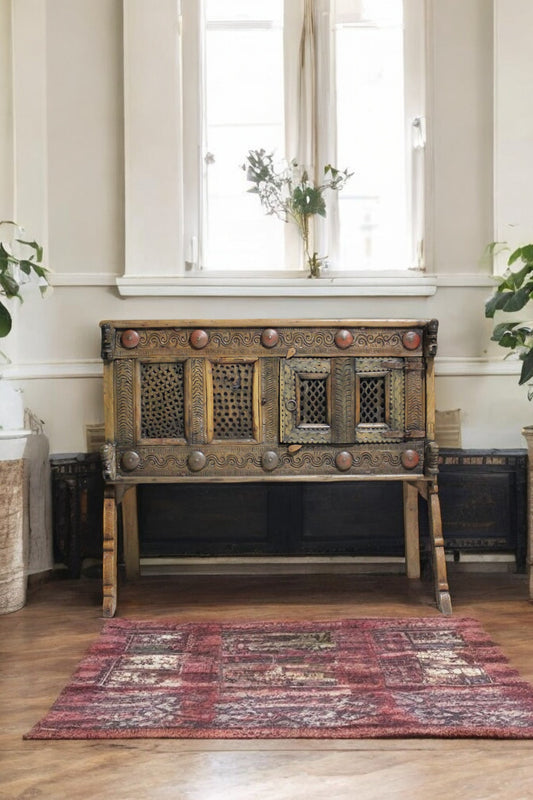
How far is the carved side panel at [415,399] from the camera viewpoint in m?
2.92

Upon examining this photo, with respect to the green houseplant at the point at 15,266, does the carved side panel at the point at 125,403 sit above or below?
below

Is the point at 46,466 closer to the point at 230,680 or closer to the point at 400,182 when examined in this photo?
the point at 230,680

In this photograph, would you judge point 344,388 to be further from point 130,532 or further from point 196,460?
point 130,532

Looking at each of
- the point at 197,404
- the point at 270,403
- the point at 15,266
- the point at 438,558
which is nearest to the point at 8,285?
the point at 15,266

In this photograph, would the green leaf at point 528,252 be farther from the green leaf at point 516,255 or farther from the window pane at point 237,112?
the window pane at point 237,112

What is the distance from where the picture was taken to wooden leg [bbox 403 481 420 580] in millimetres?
3303

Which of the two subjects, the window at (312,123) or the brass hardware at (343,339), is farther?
the window at (312,123)

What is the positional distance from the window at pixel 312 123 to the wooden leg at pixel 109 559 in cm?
115

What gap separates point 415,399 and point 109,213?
4.84ft

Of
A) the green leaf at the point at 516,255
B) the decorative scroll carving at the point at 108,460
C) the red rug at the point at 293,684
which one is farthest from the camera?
the green leaf at the point at 516,255

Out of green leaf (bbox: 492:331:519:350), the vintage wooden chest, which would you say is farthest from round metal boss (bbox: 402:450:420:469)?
green leaf (bbox: 492:331:519:350)

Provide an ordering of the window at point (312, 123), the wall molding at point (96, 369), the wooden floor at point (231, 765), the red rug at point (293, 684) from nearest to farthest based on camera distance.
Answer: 1. the wooden floor at point (231, 765)
2. the red rug at point (293, 684)
3. the wall molding at point (96, 369)
4. the window at point (312, 123)

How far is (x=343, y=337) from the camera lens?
114 inches

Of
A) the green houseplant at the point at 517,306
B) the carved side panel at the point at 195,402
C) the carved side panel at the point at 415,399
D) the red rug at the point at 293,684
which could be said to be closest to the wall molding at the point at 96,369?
the green houseplant at the point at 517,306
